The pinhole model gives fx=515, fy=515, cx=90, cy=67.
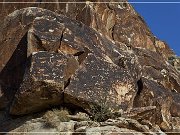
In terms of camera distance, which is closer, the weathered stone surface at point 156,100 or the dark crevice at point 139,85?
the weathered stone surface at point 156,100

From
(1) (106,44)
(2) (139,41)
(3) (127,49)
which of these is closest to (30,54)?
(1) (106,44)

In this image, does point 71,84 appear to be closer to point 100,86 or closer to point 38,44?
point 100,86

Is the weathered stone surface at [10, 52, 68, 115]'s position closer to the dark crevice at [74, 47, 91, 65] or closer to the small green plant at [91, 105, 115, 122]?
the dark crevice at [74, 47, 91, 65]

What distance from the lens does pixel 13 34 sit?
17500 millimetres

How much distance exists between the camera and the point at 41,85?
1417 cm

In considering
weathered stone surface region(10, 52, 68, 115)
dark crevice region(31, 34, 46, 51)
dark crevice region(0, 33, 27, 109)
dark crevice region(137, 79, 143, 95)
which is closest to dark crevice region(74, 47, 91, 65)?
weathered stone surface region(10, 52, 68, 115)

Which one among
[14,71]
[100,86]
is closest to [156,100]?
[100,86]

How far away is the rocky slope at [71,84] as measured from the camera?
14.2 metres

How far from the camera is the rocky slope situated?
14.2 metres

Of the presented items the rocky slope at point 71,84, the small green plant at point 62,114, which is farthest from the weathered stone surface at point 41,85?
the small green plant at point 62,114

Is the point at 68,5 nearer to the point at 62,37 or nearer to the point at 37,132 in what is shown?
the point at 62,37

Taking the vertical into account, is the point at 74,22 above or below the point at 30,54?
above

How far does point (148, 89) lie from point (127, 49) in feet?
15.2

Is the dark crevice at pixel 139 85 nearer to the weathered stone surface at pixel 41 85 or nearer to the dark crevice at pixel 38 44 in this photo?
the weathered stone surface at pixel 41 85
